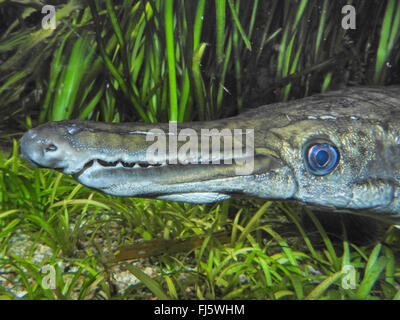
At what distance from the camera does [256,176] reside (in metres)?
1.53

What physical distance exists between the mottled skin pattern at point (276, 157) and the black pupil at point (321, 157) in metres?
0.07

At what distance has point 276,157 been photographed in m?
1.57

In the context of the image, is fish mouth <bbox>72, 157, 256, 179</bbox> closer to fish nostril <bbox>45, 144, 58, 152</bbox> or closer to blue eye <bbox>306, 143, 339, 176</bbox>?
fish nostril <bbox>45, 144, 58, 152</bbox>

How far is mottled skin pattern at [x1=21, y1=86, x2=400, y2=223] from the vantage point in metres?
1.26

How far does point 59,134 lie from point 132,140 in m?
0.29

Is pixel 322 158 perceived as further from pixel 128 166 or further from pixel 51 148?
pixel 51 148

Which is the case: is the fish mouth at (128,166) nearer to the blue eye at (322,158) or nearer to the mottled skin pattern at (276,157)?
the mottled skin pattern at (276,157)

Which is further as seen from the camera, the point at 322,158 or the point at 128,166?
the point at 322,158

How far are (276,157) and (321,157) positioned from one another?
0.24 metres

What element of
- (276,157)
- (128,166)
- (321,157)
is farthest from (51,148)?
(321,157)

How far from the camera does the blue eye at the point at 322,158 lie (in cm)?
160

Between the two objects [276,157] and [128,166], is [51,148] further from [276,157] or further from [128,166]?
[276,157]

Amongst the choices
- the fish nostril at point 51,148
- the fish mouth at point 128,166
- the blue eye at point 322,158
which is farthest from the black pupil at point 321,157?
the fish nostril at point 51,148

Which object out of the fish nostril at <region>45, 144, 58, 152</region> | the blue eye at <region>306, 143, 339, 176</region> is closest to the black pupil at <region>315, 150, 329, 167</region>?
the blue eye at <region>306, 143, 339, 176</region>
